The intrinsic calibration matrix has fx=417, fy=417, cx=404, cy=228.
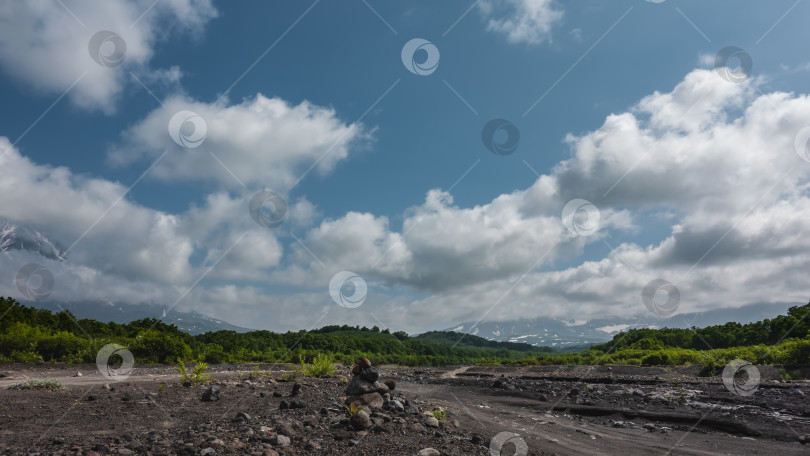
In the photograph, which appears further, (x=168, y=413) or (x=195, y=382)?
(x=195, y=382)

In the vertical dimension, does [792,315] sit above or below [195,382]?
above

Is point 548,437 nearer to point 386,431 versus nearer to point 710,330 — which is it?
point 386,431

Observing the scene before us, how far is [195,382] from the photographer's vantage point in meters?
12.8

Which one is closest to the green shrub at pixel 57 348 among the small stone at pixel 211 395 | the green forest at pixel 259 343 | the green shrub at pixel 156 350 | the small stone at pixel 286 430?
the green forest at pixel 259 343

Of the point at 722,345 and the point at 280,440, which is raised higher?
the point at 722,345

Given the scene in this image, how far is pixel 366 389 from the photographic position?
1034 cm

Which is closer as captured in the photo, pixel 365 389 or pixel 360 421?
pixel 360 421

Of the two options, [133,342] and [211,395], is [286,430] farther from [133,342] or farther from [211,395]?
[133,342]

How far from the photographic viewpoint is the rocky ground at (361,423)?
6.79 meters

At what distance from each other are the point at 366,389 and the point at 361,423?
2.54m

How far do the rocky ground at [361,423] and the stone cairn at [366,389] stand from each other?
57mm

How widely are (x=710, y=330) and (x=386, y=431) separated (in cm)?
5856

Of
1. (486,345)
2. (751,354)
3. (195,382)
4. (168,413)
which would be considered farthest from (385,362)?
(486,345)

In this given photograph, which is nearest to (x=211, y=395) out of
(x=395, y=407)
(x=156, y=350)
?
(x=395, y=407)
